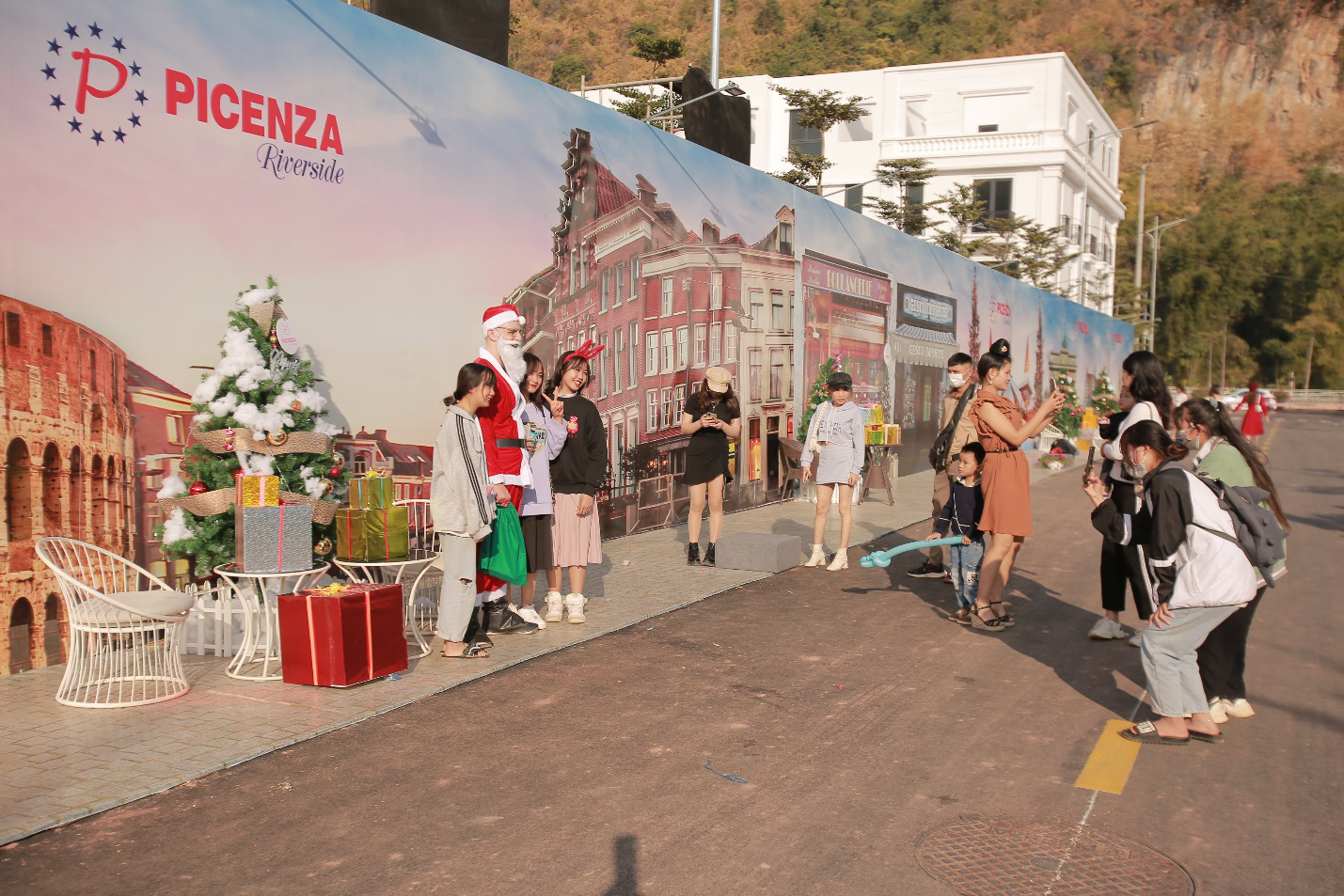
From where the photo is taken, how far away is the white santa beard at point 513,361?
727 centimetres

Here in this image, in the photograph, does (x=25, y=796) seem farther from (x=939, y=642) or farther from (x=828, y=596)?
(x=828, y=596)

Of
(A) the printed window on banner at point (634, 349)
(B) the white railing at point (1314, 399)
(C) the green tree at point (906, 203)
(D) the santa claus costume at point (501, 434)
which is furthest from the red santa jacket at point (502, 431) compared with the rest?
(B) the white railing at point (1314, 399)

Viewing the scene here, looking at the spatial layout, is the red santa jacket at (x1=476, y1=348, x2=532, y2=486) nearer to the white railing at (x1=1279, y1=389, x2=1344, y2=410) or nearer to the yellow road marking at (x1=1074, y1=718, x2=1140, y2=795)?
the yellow road marking at (x1=1074, y1=718, x2=1140, y2=795)

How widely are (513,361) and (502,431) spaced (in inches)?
Result: 19.9

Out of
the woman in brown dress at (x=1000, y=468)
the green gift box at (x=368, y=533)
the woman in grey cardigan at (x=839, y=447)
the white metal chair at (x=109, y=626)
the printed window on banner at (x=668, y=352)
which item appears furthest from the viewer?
the printed window on banner at (x=668, y=352)

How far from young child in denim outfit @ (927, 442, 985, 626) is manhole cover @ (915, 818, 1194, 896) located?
392 centimetres

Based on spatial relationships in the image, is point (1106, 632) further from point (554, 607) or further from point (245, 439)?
point (245, 439)

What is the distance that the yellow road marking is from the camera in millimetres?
4813

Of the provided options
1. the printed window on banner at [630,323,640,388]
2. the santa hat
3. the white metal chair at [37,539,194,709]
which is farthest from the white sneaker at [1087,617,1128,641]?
the printed window on banner at [630,323,640,388]

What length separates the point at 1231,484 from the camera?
565 centimetres

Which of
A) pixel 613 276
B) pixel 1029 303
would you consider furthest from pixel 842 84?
pixel 613 276

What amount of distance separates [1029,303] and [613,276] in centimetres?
2043

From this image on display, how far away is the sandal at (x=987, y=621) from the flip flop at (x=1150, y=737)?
2.44 m

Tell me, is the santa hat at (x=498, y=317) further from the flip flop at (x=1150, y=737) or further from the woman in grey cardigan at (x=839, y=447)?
the flip flop at (x=1150, y=737)
